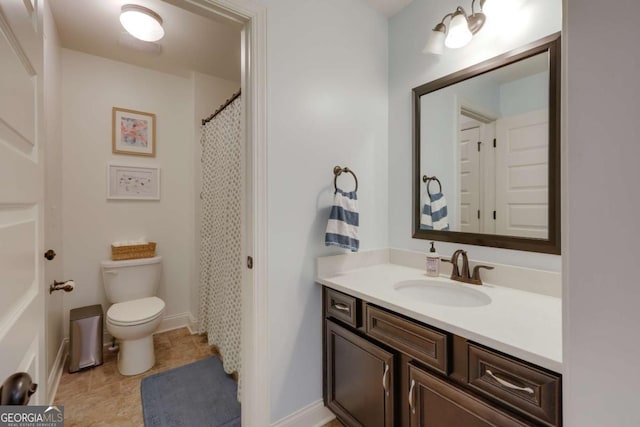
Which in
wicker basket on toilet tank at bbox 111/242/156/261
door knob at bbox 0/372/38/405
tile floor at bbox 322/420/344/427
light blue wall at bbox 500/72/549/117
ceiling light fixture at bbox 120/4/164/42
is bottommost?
tile floor at bbox 322/420/344/427

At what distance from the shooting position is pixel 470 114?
4.90ft

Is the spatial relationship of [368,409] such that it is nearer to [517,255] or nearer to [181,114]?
[517,255]

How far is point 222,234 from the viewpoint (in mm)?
2119

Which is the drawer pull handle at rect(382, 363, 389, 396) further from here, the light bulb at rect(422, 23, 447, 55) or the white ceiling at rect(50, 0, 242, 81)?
the white ceiling at rect(50, 0, 242, 81)

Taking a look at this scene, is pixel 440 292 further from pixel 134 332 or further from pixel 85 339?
pixel 85 339

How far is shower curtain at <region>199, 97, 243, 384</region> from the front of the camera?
1.89 meters

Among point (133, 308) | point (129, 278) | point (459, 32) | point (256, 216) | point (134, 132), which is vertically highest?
point (459, 32)

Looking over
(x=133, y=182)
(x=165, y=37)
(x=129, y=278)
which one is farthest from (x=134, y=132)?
(x=129, y=278)

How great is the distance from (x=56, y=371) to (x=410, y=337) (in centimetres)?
235

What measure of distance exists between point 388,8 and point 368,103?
62 centimetres

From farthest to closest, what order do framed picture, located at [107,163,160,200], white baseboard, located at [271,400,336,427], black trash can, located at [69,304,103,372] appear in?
1. framed picture, located at [107,163,160,200]
2. black trash can, located at [69,304,103,372]
3. white baseboard, located at [271,400,336,427]

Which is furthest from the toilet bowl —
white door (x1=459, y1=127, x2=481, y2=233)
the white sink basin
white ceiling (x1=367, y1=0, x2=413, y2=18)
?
white ceiling (x1=367, y1=0, x2=413, y2=18)

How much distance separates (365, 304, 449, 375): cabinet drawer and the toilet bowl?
1.61m

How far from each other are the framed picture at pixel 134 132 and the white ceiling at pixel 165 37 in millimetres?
448
